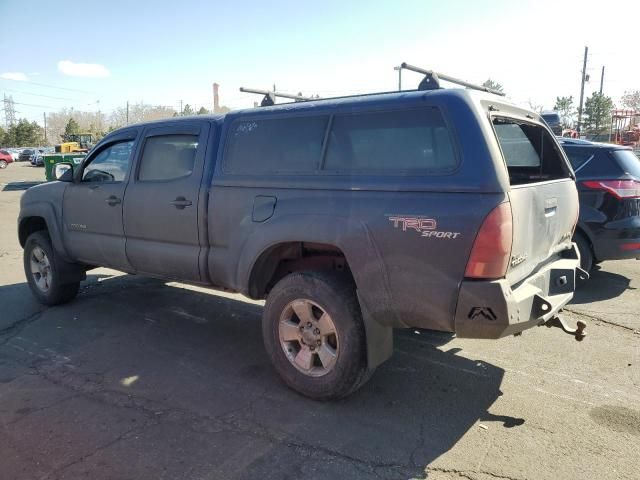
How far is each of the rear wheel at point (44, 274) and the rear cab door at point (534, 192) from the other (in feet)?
15.8

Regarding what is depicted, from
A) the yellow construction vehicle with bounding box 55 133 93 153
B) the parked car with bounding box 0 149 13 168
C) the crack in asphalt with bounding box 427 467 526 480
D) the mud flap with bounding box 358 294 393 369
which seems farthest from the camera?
the parked car with bounding box 0 149 13 168

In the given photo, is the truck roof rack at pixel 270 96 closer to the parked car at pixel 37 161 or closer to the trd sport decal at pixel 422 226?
the trd sport decal at pixel 422 226

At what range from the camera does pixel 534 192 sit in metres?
3.10

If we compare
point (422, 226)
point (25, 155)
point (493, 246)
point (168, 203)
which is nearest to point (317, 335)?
point (422, 226)

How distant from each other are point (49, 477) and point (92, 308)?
322 cm

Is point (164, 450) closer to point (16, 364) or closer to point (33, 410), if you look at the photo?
point (33, 410)

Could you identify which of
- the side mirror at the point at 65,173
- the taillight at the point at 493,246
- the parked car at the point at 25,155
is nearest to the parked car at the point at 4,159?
the parked car at the point at 25,155

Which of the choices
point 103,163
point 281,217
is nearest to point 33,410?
point 281,217

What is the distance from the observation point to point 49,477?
8.86 ft

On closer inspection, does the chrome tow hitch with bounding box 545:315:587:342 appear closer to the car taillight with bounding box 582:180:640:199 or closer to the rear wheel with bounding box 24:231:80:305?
the car taillight with bounding box 582:180:640:199

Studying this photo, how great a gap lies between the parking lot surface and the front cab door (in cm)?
74

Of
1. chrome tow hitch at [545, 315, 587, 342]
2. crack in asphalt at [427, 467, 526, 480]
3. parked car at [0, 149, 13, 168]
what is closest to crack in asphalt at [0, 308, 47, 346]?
crack in asphalt at [427, 467, 526, 480]

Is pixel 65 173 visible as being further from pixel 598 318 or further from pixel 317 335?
pixel 598 318

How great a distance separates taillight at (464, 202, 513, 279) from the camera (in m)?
2.69
